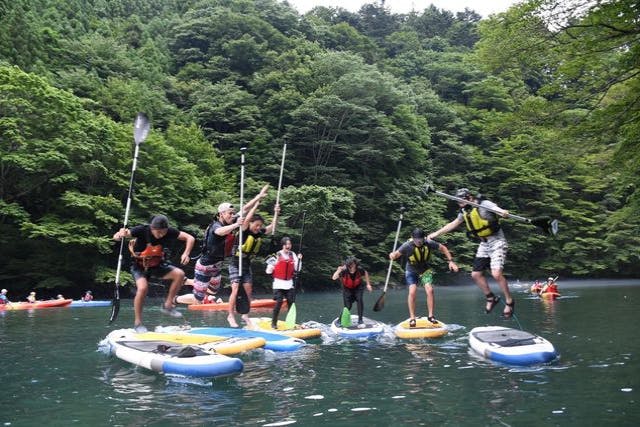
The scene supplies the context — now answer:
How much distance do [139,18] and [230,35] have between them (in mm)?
10268

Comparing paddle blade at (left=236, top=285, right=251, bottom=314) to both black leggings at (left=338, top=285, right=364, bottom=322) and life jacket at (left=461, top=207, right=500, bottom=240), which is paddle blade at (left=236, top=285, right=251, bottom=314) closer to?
black leggings at (left=338, top=285, right=364, bottom=322)

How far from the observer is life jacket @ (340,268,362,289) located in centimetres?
1475

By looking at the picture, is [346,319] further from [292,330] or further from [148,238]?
[148,238]

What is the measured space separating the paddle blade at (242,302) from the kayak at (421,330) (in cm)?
385

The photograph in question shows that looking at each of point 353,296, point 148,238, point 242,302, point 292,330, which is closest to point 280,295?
point 292,330

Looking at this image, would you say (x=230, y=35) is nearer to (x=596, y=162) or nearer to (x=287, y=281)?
(x=596, y=162)

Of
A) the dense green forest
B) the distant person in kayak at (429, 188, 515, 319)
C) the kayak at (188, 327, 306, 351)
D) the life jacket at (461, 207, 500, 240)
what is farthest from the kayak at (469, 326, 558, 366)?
the dense green forest

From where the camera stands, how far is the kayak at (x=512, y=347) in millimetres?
9625

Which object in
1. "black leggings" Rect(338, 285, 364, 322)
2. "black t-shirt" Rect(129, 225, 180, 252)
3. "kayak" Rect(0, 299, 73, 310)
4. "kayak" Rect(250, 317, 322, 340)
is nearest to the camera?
"black t-shirt" Rect(129, 225, 180, 252)

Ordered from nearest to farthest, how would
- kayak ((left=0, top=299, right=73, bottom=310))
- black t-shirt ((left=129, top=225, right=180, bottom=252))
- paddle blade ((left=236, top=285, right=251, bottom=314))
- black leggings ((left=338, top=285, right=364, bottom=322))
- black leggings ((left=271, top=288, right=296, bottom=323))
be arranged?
black t-shirt ((left=129, top=225, right=180, bottom=252))
paddle blade ((left=236, top=285, right=251, bottom=314))
black leggings ((left=271, top=288, right=296, bottom=323))
black leggings ((left=338, top=285, right=364, bottom=322))
kayak ((left=0, top=299, right=73, bottom=310))

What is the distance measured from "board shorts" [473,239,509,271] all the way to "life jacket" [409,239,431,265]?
2832 millimetres

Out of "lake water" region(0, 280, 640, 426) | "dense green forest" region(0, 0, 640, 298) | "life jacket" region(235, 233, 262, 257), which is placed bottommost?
"lake water" region(0, 280, 640, 426)

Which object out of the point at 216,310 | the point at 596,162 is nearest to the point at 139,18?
the point at 216,310

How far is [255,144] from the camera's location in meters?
42.9
